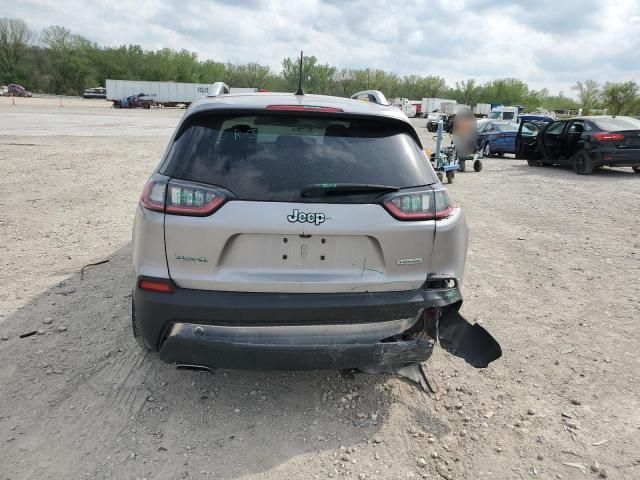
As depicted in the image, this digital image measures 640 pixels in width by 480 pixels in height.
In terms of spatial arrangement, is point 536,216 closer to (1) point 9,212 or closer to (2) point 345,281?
(2) point 345,281

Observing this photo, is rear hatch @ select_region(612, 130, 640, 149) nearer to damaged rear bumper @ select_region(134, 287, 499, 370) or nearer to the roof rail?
the roof rail

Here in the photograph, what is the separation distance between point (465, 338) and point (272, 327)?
122cm

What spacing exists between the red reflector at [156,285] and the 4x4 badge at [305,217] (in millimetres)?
729

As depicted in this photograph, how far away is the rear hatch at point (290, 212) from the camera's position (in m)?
2.40

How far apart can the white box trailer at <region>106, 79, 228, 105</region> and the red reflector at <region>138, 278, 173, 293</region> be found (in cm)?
6618

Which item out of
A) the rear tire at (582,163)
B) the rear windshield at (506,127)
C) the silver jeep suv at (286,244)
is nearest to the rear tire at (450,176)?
the rear tire at (582,163)

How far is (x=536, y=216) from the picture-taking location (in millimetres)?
8297

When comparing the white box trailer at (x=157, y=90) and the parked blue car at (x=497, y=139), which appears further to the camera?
the white box trailer at (x=157, y=90)

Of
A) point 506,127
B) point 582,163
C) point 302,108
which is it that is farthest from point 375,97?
point 506,127

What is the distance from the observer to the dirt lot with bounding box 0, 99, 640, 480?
2.48 m

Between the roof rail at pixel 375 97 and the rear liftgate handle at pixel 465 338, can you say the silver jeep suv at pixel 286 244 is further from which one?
the roof rail at pixel 375 97

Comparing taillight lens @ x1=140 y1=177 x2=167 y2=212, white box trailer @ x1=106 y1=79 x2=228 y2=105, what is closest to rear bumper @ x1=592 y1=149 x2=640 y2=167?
taillight lens @ x1=140 y1=177 x2=167 y2=212

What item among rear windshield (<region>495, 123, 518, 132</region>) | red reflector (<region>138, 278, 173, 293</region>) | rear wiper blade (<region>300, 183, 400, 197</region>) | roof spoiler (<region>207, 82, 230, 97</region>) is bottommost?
red reflector (<region>138, 278, 173, 293</region>)

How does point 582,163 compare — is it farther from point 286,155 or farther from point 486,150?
point 286,155
